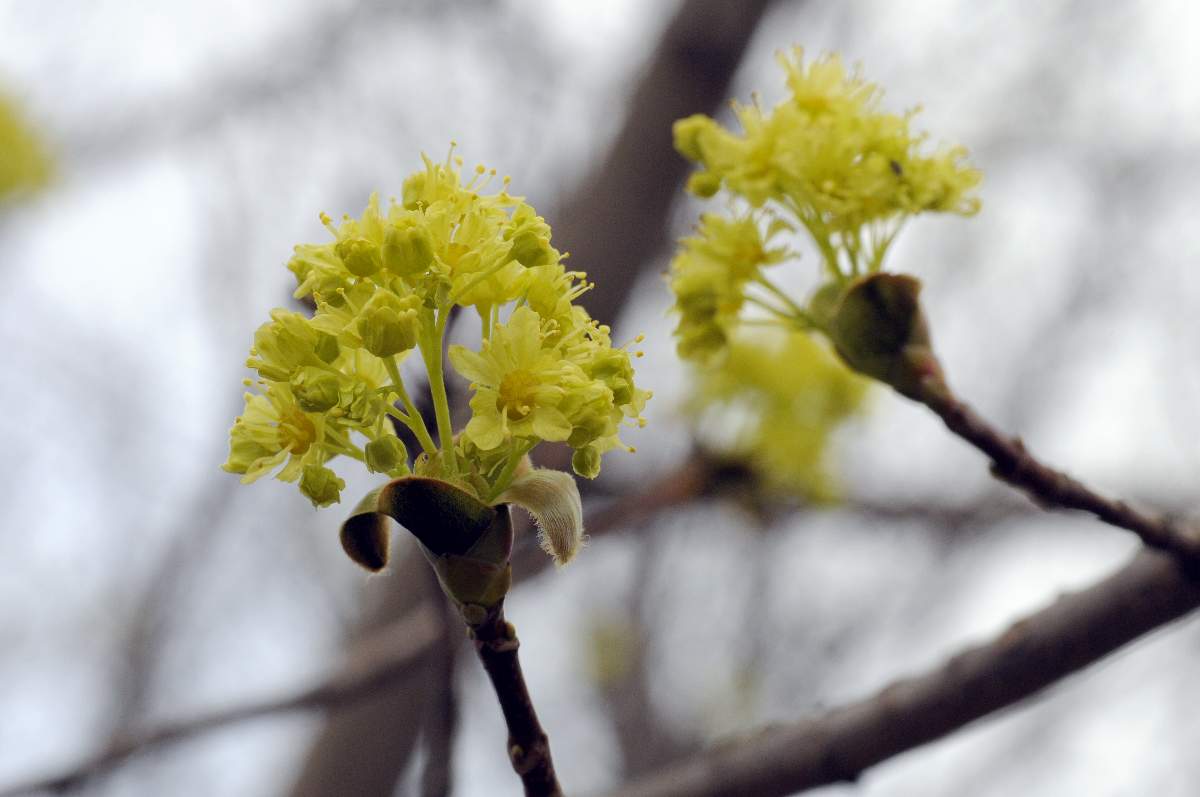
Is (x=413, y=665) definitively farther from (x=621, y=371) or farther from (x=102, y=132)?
(x=102, y=132)

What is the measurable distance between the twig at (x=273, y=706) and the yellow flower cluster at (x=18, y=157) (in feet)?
13.8

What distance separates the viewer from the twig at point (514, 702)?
1098 millimetres

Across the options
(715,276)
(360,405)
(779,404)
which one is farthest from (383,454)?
(779,404)

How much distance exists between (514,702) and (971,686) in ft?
2.38

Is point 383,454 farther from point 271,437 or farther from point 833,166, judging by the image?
point 833,166

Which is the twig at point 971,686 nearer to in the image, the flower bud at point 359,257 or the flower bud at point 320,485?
the flower bud at point 320,485

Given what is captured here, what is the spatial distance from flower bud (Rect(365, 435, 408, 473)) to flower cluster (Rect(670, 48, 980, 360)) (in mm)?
584

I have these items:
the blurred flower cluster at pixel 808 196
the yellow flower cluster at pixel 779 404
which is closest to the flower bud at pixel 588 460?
the blurred flower cluster at pixel 808 196

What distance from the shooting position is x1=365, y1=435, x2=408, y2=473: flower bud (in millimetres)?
1083

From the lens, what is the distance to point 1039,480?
150 centimetres

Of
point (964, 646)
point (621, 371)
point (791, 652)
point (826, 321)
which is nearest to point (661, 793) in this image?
point (964, 646)

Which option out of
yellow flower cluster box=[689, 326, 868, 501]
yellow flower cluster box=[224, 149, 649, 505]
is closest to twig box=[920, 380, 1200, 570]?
yellow flower cluster box=[224, 149, 649, 505]

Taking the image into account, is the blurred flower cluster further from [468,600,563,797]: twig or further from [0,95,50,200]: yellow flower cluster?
[0,95,50,200]: yellow flower cluster

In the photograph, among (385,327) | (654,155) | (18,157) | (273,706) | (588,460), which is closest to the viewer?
(385,327)
